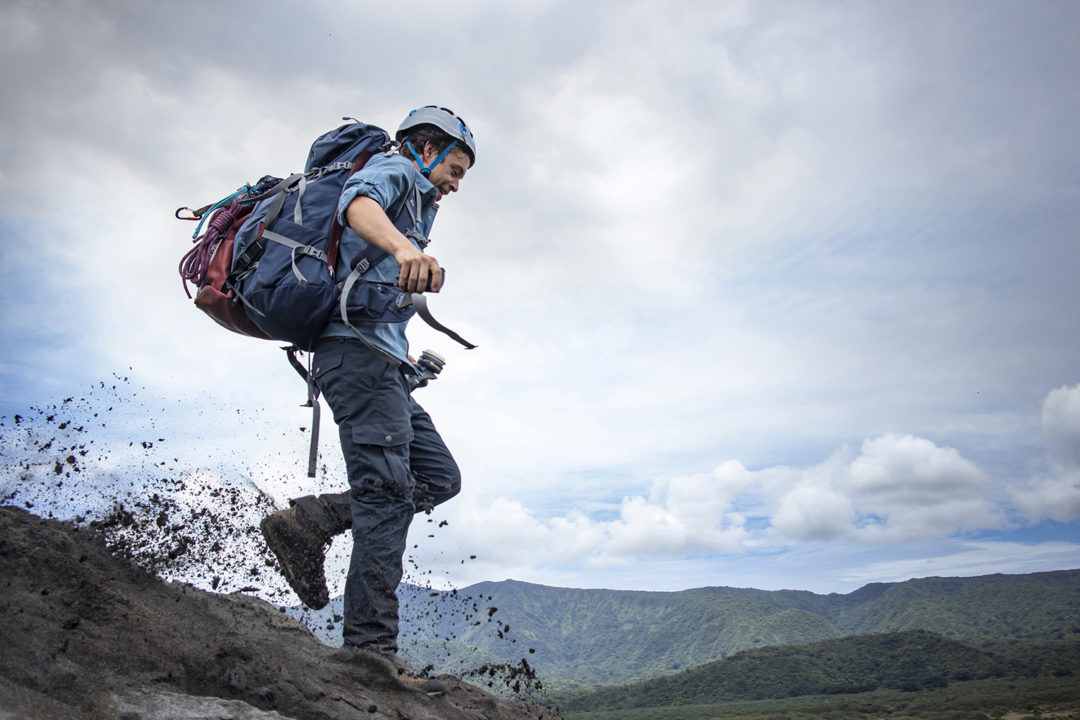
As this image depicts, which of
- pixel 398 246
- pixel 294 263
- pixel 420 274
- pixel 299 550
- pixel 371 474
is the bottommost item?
pixel 299 550

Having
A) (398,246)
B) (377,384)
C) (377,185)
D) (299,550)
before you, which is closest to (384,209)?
(377,185)

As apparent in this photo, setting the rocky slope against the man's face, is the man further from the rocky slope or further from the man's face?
the rocky slope

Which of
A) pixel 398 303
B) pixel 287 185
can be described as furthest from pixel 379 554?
pixel 287 185

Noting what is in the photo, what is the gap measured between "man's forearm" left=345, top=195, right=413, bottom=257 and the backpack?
0.34 metres

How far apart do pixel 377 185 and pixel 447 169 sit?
839mm

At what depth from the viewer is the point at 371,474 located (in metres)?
4.43

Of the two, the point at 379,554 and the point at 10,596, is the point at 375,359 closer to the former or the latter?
the point at 379,554

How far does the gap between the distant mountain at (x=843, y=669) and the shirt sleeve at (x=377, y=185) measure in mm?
80328

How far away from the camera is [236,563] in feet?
19.2

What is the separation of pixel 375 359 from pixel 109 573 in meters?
2.33

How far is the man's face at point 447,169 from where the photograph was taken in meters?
4.88

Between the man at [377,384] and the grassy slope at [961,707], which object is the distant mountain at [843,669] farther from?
the man at [377,384]

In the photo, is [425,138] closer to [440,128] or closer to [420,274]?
[440,128]

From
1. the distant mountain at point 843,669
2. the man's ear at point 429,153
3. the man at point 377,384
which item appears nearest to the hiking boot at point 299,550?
the man at point 377,384
